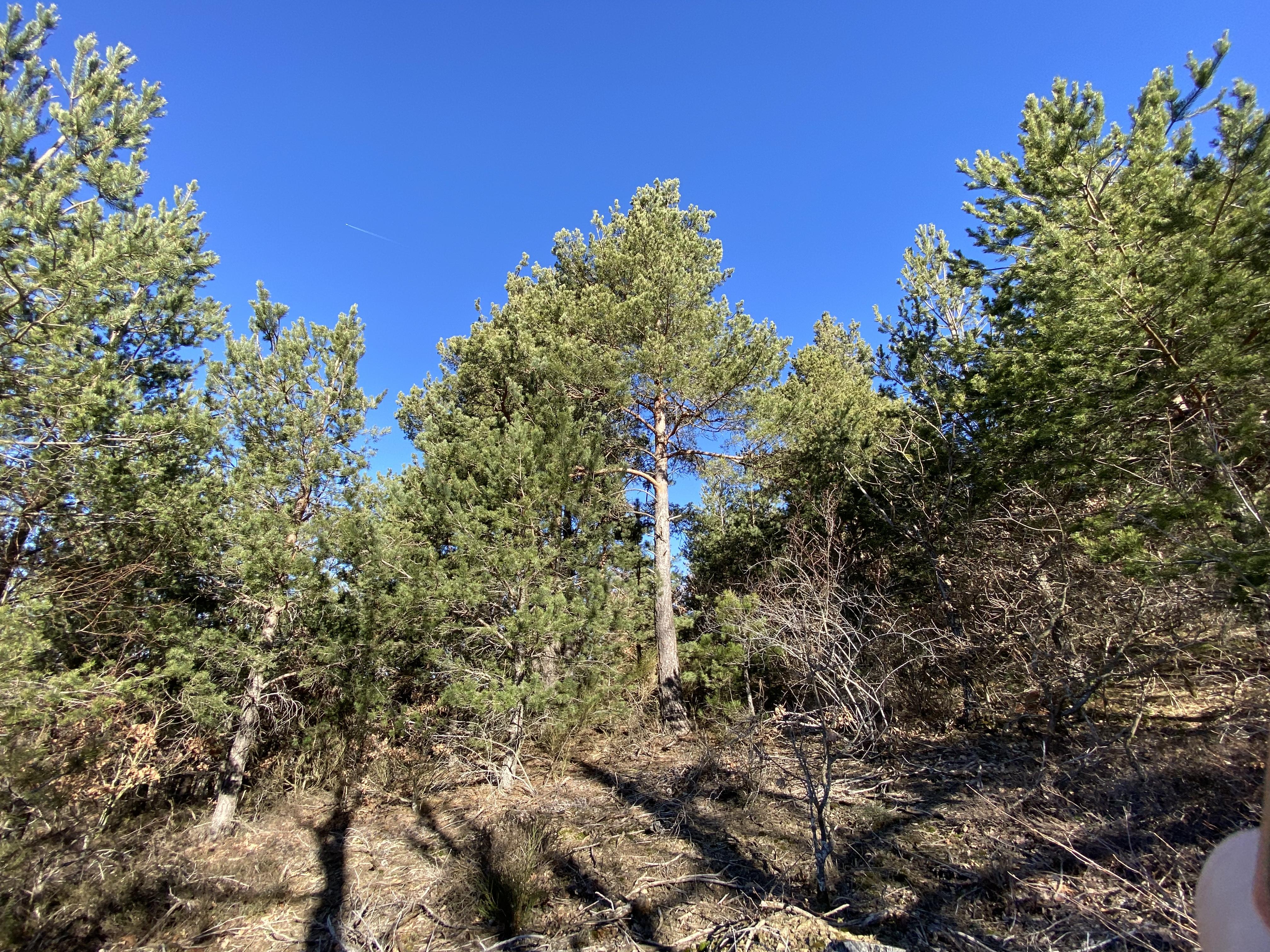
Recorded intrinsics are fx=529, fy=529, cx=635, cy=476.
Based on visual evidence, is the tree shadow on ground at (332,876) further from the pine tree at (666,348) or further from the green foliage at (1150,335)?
the green foliage at (1150,335)

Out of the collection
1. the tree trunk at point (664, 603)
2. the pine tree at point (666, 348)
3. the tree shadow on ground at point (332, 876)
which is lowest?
the tree shadow on ground at point (332, 876)

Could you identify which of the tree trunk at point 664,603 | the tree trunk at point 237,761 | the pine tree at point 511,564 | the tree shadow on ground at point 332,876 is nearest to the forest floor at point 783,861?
the tree shadow on ground at point 332,876

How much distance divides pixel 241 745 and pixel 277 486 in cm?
345

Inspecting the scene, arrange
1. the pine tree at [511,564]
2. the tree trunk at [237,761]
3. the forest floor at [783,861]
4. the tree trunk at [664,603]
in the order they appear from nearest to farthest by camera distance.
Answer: the forest floor at [783,861]
the tree trunk at [237,761]
the pine tree at [511,564]
the tree trunk at [664,603]

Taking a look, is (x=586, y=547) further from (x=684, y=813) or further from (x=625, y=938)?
(x=625, y=938)

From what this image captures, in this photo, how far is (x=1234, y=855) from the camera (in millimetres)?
718

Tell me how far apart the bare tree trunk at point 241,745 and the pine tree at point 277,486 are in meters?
0.01

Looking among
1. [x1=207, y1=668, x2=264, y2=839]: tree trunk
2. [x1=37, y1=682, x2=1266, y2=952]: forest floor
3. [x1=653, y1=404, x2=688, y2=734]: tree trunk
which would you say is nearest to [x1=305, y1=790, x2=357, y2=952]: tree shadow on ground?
[x1=37, y1=682, x2=1266, y2=952]: forest floor

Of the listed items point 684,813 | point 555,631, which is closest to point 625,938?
point 684,813

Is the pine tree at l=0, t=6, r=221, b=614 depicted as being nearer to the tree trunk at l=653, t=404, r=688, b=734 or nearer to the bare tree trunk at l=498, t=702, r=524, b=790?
the bare tree trunk at l=498, t=702, r=524, b=790

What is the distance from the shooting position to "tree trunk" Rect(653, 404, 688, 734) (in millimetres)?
9875

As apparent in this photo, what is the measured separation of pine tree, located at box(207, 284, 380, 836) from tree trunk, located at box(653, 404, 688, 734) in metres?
5.47

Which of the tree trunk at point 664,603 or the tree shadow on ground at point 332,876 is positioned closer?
the tree shadow on ground at point 332,876

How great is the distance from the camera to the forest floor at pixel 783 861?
11.8 ft
